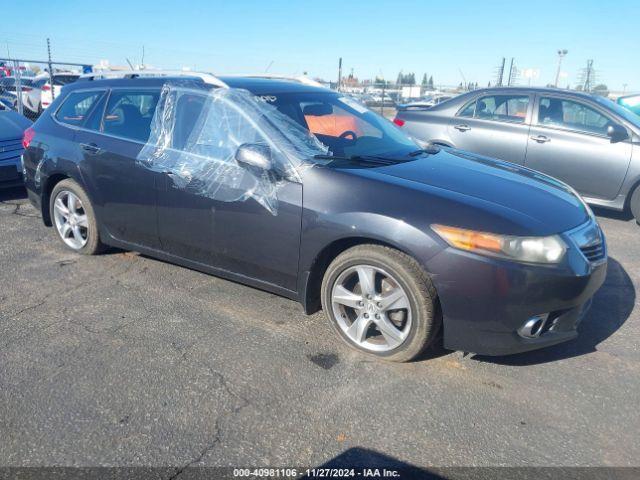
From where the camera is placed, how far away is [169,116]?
3.84 metres

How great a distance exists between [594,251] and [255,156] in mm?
2112

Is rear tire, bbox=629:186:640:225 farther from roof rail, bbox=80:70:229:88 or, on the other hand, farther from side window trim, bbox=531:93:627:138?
roof rail, bbox=80:70:229:88

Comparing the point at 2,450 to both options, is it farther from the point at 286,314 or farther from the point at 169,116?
the point at 169,116

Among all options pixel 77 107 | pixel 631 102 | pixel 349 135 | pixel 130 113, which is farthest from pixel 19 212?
pixel 631 102

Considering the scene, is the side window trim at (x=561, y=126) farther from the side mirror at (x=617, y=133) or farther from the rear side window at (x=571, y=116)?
the side mirror at (x=617, y=133)

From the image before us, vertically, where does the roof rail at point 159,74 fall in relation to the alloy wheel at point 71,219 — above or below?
above

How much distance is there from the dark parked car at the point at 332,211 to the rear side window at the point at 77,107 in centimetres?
1

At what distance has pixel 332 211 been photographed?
307 centimetres

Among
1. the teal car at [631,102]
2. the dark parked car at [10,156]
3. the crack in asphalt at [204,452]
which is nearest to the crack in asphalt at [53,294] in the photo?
the crack in asphalt at [204,452]

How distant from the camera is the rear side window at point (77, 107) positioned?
445cm

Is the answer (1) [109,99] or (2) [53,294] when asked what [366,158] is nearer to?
(1) [109,99]

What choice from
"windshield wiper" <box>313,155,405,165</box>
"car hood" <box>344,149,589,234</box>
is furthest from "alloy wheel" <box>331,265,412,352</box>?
"windshield wiper" <box>313,155,405,165</box>

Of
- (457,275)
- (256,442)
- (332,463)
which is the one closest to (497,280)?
(457,275)

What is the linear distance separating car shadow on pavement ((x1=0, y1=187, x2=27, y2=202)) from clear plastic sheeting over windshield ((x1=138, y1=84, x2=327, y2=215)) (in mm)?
4169
